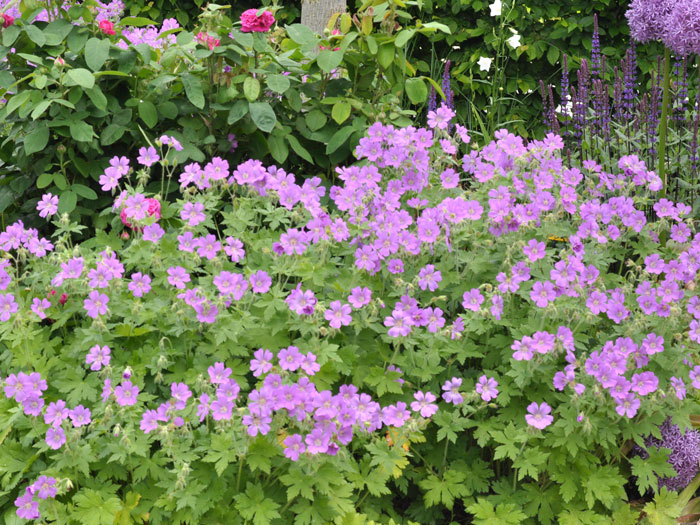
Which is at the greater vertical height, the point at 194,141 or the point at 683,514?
the point at 194,141

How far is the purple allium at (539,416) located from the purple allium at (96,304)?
1.23 m

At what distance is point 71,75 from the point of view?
10.2 feet

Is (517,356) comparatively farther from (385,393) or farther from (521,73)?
(521,73)

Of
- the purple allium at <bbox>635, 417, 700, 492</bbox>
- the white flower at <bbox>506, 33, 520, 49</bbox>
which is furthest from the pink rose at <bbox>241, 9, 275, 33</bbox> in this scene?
the white flower at <bbox>506, 33, 520, 49</bbox>

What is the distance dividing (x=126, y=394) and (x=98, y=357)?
0.16m

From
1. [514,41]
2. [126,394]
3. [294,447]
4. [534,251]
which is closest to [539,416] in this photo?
[534,251]

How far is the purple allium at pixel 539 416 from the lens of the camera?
2279 mm

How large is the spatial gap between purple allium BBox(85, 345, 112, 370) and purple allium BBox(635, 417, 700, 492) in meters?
1.75

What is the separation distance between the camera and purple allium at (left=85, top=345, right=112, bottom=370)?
228cm

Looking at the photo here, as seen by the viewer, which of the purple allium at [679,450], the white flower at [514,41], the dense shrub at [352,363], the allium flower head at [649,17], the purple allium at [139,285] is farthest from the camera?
the white flower at [514,41]

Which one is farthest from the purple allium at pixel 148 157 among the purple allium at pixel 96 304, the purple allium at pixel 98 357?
the purple allium at pixel 98 357

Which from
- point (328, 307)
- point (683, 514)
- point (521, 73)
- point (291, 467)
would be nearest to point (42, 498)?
point (291, 467)

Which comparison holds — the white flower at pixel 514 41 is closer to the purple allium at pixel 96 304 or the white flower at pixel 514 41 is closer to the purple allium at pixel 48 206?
the purple allium at pixel 48 206

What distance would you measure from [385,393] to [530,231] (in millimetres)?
777
